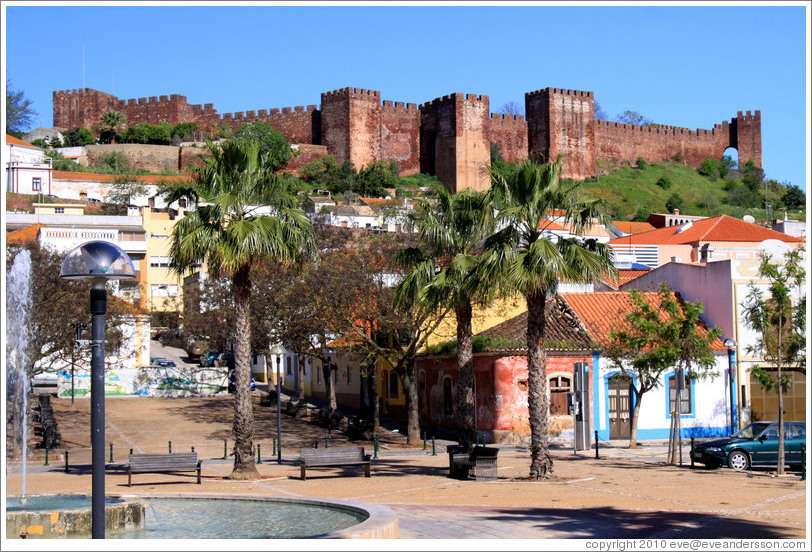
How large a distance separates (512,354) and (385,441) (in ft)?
15.6

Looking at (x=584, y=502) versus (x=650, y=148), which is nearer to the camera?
(x=584, y=502)

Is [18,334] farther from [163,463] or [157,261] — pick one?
[157,261]

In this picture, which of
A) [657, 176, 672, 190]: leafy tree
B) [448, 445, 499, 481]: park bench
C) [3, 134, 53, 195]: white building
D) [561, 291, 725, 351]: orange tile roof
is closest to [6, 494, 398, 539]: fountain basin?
[448, 445, 499, 481]: park bench

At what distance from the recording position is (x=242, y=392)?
69.2 feet

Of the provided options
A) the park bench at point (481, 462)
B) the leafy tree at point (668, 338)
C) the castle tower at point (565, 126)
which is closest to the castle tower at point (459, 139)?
the castle tower at point (565, 126)

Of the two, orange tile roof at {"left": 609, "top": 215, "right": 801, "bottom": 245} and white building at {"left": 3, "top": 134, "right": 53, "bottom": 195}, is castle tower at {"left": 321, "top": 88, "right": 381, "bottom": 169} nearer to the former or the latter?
white building at {"left": 3, "top": 134, "right": 53, "bottom": 195}

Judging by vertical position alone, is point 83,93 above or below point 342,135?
above

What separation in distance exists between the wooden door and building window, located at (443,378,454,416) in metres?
5.25

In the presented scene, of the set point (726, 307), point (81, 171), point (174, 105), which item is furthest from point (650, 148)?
point (726, 307)

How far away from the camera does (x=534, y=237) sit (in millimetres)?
20344

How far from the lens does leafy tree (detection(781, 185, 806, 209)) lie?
108m

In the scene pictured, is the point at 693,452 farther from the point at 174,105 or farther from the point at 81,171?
the point at 174,105

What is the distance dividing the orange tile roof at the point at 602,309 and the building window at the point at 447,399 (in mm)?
4879

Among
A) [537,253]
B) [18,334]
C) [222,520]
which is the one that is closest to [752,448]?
[537,253]
